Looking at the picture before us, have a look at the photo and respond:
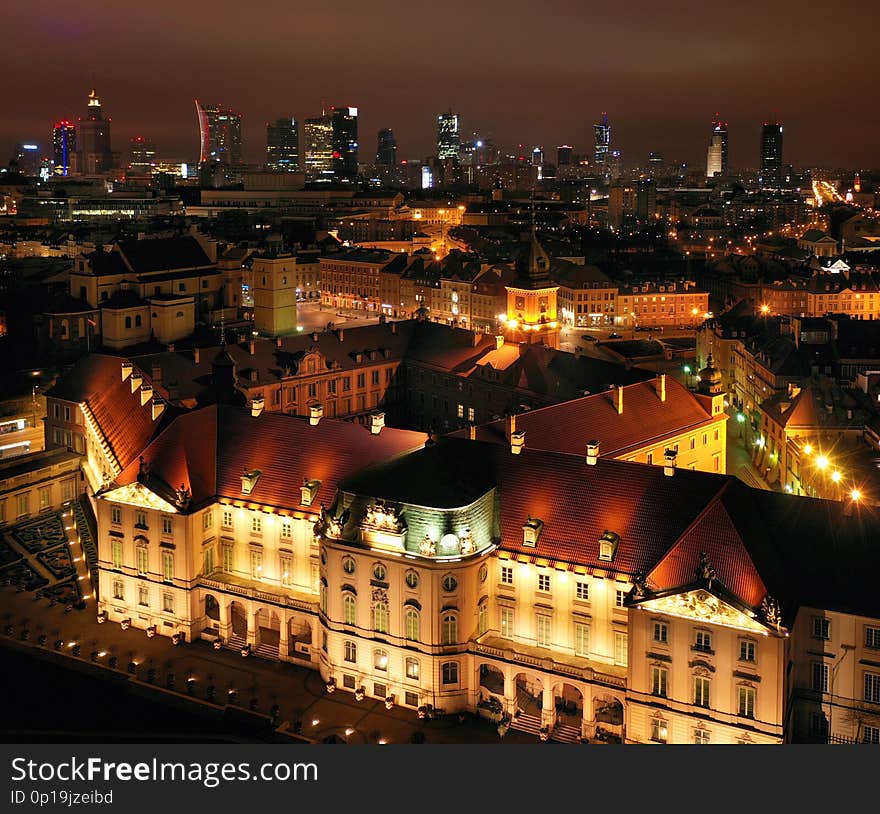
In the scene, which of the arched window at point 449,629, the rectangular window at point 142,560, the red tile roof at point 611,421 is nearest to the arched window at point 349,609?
the arched window at point 449,629

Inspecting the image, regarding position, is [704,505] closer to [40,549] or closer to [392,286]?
[40,549]

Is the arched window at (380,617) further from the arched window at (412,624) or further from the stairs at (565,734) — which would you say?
the stairs at (565,734)

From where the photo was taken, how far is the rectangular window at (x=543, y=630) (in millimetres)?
58250

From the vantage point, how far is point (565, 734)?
2234 inches

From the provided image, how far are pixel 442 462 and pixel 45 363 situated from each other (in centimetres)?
8415

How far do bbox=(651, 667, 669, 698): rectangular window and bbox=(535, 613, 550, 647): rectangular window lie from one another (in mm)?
6680

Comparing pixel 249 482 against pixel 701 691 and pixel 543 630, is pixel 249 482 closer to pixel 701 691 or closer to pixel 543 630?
pixel 543 630

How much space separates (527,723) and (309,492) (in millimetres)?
17213

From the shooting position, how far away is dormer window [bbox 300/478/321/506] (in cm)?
6469


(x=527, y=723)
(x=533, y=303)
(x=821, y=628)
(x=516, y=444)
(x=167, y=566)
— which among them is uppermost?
(x=533, y=303)

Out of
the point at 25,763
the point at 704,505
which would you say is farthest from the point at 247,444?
the point at 25,763

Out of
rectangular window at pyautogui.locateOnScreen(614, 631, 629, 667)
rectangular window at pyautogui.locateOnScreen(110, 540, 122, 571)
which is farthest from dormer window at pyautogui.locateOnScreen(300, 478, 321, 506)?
rectangular window at pyautogui.locateOnScreen(614, 631, 629, 667)

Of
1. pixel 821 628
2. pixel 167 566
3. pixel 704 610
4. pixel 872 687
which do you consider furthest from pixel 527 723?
pixel 167 566

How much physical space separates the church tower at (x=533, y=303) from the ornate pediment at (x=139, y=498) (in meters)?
47.7
